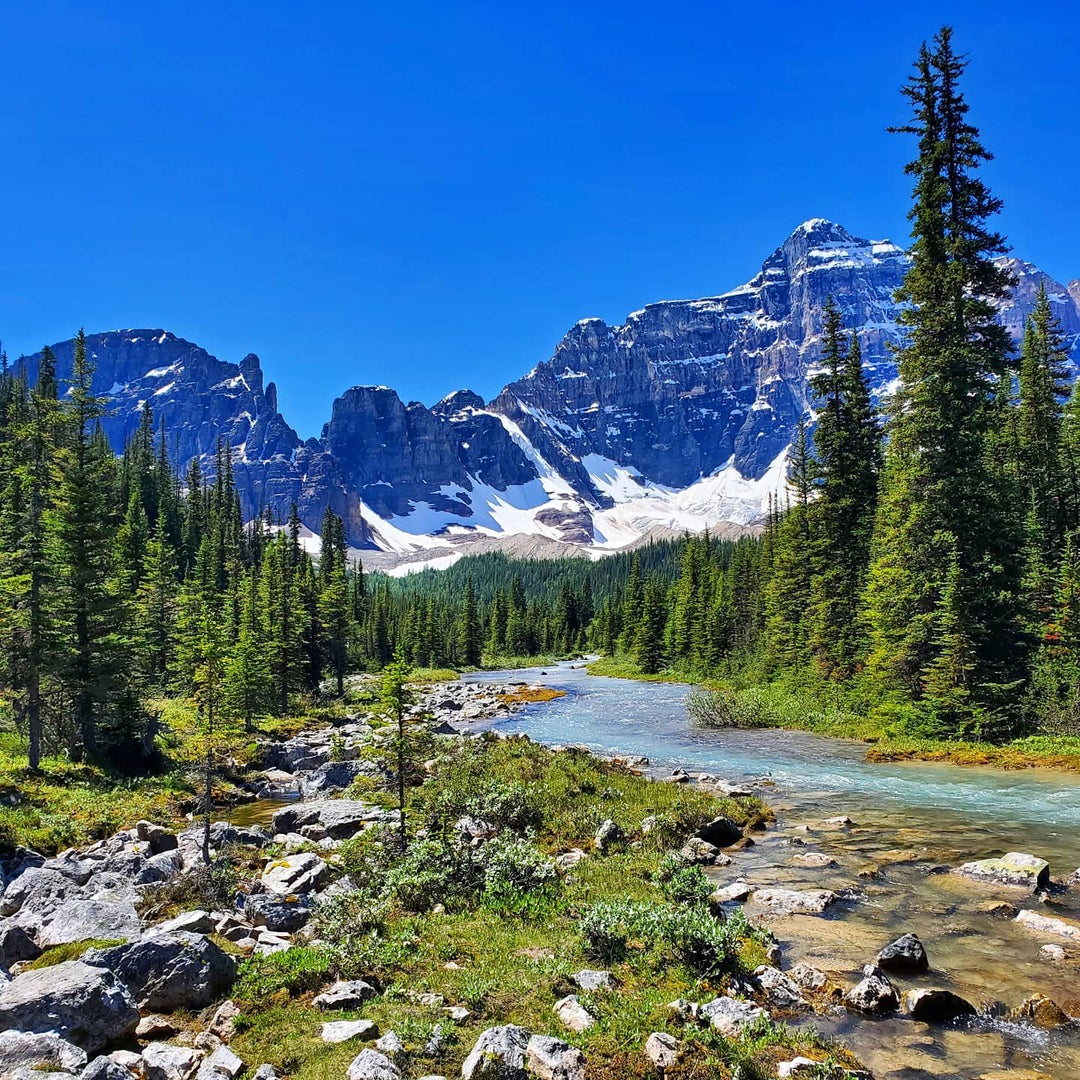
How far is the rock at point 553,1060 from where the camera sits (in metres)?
6.14

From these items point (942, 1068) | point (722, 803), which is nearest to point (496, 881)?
point (942, 1068)

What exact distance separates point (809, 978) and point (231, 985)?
24.0 feet

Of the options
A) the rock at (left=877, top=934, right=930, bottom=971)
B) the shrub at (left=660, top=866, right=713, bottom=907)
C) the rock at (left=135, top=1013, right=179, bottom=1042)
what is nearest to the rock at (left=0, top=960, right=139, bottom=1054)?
the rock at (left=135, top=1013, right=179, bottom=1042)

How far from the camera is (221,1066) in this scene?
6375 millimetres

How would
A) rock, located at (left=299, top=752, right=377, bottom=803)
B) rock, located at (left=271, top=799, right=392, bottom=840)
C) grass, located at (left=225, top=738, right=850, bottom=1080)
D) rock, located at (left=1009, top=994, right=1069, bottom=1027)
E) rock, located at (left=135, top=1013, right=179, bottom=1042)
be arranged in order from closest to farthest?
grass, located at (left=225, top=738, right=850, bottom=1080) → rock, located at (left=135, top=1013, right=179, bottom=1042) → rock, located at (left=1009, top=994, right=1069, bottom=1027) → rock, located at (left=271, top=799, right=392, bottom=840) → rock, located at (left=299, top=752, right=377, bottom=803)

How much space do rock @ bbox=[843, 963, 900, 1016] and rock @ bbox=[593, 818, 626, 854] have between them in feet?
23.2

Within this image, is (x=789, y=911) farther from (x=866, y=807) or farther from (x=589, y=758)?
(x=589, y=758)

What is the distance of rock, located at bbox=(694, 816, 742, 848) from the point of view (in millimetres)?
15809

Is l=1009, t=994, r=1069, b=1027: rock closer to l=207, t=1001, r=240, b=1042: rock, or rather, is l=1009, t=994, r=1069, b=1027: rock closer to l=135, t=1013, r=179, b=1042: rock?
l=207, t=1001, r=240, b=1042: rock

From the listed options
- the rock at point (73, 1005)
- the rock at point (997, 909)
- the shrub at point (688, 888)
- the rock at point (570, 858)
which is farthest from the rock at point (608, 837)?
the rock at point (73, 1005)

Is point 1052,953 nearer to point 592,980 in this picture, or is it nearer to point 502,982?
point 592,980

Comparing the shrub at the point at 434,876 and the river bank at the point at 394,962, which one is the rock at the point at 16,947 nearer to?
the river bank at the point at 394,962

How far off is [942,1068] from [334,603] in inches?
2485

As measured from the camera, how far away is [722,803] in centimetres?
1795
